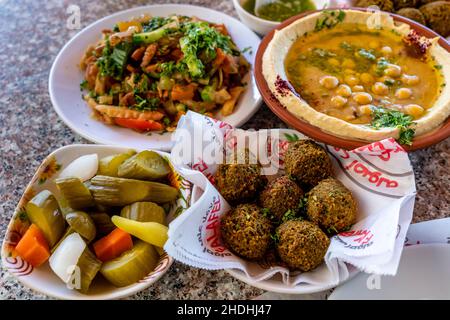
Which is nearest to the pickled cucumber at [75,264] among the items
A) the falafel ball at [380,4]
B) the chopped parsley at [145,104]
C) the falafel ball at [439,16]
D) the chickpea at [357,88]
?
the chopped parsley at [145,104]

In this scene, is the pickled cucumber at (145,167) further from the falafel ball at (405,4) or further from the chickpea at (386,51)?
the falafel ball at (405,4)

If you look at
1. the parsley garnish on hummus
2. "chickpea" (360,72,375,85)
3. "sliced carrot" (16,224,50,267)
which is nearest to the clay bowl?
the parsley garnish on hummus

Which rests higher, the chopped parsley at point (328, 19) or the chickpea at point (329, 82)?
the chopped parsley at point (328, 19)

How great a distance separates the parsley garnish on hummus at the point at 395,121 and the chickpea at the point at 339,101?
12cm

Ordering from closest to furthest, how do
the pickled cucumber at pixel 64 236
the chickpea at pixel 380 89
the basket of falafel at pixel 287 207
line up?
1. the basket of falafel at pixel 287 207
2. the pickled cucumber at pixel 64 236
3. the chickpea at pixel 380 89

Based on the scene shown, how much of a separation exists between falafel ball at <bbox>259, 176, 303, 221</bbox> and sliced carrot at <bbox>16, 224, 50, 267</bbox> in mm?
724

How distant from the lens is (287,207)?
1.44m

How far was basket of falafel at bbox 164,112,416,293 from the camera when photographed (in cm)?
127

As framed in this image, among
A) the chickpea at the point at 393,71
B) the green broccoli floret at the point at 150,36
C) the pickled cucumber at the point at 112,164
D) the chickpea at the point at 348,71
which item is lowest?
the pickled cucumber at the point at 112,164

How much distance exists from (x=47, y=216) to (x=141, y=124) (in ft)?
2.23

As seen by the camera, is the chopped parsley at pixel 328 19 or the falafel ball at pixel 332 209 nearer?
the falafel ball at pixel 332 209

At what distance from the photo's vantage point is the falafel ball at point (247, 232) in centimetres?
132

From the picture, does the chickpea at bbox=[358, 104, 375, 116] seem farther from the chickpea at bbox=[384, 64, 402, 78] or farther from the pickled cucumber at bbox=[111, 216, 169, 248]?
the pickled cucumber at bbox=[111, 216, 169, 248]

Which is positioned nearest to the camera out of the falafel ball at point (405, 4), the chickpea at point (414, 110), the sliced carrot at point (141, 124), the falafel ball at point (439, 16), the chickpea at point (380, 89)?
the chickpea at point (414, 110)
